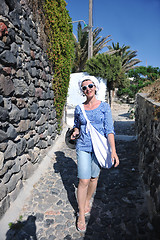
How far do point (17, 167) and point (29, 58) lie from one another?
6.54 feet

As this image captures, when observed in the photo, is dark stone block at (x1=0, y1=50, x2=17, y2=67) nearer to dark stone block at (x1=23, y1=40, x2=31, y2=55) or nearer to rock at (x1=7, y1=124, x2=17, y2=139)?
dark stone block at (x1=23, y1=40, x2=31, y2=55)

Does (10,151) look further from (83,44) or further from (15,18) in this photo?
(83,44)

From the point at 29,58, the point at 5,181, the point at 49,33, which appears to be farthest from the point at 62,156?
the point at 49,33

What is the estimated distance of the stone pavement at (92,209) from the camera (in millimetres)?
2170

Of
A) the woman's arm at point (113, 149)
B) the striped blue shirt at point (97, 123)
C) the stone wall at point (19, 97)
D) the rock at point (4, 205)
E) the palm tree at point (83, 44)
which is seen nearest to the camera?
the woman's arm at point (113, 149)

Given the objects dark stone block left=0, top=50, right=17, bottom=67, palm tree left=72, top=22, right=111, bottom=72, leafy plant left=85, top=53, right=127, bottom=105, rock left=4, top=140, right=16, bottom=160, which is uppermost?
palm tree left=72, top=22, right=111, bottom=72

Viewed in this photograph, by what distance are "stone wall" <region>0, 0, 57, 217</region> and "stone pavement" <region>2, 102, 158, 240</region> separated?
1.19 ft

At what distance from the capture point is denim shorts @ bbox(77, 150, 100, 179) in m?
2.12

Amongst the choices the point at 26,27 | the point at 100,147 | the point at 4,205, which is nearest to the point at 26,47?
the point at 26,27

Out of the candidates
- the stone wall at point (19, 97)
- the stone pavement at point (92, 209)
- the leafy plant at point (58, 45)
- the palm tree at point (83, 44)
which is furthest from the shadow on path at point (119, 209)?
the palm tree at point (83, 44)

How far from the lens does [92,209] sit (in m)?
2.62

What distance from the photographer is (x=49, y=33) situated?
433 centimetres

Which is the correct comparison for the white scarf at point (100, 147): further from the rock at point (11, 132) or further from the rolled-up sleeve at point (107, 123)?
the rock at point (11, 132)

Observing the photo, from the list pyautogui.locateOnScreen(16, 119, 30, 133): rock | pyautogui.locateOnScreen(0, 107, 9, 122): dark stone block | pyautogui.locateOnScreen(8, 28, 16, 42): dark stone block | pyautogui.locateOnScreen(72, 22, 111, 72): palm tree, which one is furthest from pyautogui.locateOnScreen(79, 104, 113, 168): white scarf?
pyautogui.locateOnScreen(72, 22, 111, 72): palm tree
